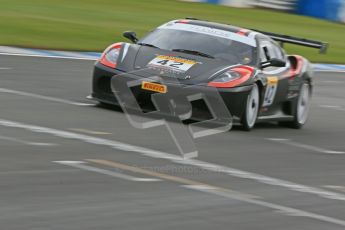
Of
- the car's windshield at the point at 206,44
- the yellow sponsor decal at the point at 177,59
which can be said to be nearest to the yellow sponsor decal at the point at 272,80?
the car's windshield at the point at 206,44

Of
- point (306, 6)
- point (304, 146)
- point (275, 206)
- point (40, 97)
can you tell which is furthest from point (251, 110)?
point (306, 6)

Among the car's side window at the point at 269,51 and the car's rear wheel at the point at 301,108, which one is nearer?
the car's side window at the point at 269,51

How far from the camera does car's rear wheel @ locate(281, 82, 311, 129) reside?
12797mm

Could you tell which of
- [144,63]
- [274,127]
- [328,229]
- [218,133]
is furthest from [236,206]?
[274,127]

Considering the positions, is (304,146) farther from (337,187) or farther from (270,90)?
(337,187)

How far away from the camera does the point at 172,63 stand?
36.8 feet

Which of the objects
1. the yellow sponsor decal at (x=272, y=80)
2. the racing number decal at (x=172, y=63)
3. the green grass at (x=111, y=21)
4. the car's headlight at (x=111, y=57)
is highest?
the racing number decal at (x=172, y=63)

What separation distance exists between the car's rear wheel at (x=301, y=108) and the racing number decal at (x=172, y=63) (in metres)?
2.16

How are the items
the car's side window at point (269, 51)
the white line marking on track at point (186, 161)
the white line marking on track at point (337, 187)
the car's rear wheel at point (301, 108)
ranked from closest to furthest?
the white line marking on track at point (186, 161) → the white line marking on track at point (337, 187) → the car's side window at point (269, 51) → the car's rear wheel at point (301, 108)

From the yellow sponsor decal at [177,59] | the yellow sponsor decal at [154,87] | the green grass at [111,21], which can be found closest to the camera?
the yellow sponsor decal at [154,87]

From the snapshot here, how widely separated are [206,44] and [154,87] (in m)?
1.38

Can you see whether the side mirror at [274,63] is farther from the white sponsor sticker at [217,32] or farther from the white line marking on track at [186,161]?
the white line marking on track at [186,161]

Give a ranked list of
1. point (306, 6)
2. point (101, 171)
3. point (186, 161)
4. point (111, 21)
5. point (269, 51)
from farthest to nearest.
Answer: point (306, 6), point (111, 21), point (269, 51), point (186, 161), point (101, 171)

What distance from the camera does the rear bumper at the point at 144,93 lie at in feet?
35.8
